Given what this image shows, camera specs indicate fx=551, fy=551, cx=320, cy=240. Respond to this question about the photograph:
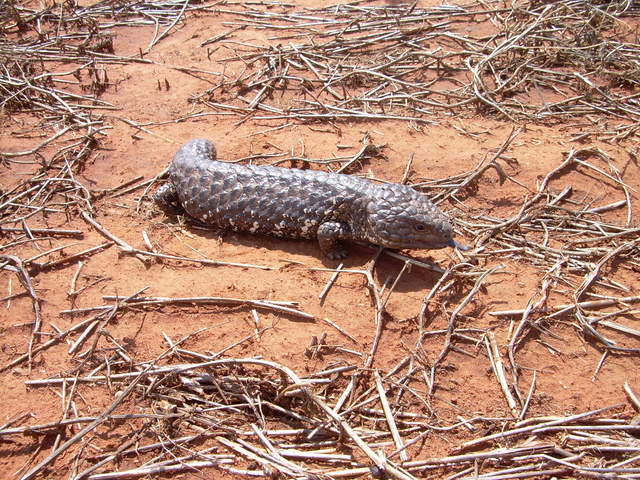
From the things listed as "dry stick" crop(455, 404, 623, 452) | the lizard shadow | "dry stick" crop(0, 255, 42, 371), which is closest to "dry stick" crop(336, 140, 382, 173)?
the lizard shadow

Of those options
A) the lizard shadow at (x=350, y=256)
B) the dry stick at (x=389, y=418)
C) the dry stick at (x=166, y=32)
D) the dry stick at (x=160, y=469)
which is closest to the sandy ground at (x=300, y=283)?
the lizard shadow at (x=350, y=256)

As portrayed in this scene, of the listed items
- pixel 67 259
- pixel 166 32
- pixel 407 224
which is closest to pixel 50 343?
pixel 67 259

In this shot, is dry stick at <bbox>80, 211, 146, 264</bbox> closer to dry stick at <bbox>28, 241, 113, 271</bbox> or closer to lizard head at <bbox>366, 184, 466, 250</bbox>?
dry stick at <bbox>28, 241, 113, 271</bbox>

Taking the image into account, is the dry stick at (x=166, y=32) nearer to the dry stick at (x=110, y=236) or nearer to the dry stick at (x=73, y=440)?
the dry stick at (x=110, y=236)

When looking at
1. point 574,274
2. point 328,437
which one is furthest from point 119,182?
point 574,274

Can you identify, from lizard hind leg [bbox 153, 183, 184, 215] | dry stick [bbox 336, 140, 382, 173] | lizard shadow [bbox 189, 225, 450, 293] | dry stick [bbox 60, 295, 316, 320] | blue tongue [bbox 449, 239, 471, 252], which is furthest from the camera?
dry stick [bbox 336, 140, 382, 173]

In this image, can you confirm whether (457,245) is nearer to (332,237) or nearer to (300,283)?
(332,237)
